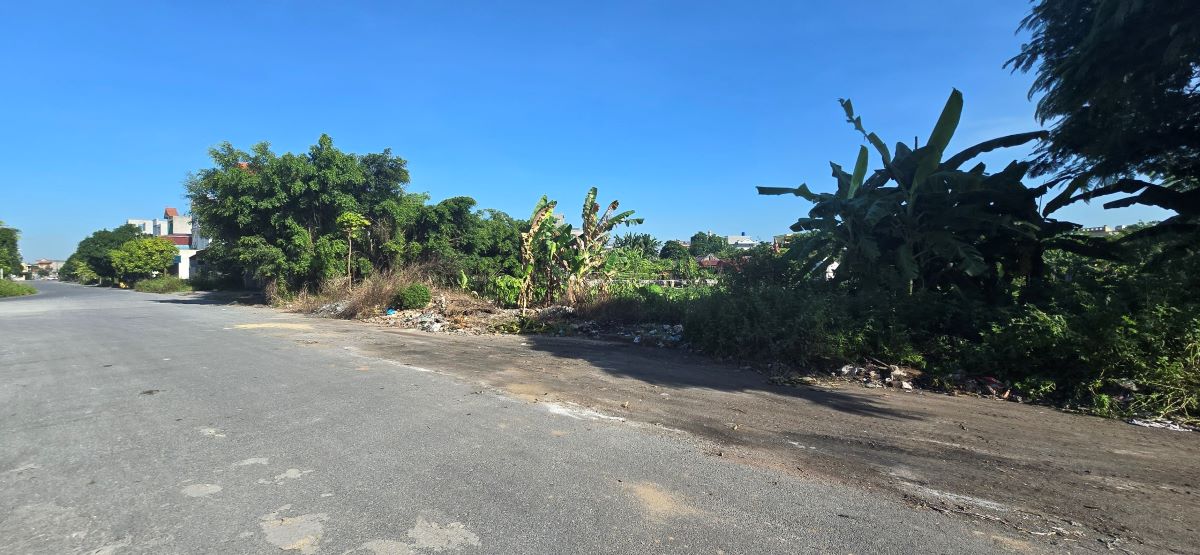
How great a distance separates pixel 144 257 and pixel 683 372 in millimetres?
64919

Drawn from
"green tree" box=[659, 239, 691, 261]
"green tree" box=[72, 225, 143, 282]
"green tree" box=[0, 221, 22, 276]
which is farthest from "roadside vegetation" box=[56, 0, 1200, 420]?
"green tree" box=[72, 225, 143, 282]

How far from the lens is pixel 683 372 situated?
28.6 feet

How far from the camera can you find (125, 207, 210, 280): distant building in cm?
6191

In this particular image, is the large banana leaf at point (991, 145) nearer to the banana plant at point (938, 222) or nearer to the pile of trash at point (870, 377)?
the banana plant at point (938, 222)

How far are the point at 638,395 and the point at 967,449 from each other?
11.1ft

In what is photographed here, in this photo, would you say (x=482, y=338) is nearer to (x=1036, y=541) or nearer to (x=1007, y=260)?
(x=1007, y=260)

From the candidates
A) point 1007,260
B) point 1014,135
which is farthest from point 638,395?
point 1014,135

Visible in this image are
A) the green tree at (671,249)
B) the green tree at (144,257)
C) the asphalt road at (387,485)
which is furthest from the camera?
the green tree at (671,249)

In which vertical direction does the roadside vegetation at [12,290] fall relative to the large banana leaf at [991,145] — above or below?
below

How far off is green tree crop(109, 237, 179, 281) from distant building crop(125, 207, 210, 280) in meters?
2.97

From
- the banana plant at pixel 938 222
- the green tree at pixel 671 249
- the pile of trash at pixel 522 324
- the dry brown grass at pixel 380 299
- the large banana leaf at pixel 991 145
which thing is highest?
the green tree at pixel 671 249

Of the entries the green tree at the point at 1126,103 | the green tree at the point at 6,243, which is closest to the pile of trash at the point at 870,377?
the green tree at the point at 1126,103

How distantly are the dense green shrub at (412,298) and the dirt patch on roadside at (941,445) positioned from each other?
10434 millimetres

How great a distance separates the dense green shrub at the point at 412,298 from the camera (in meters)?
18.7
